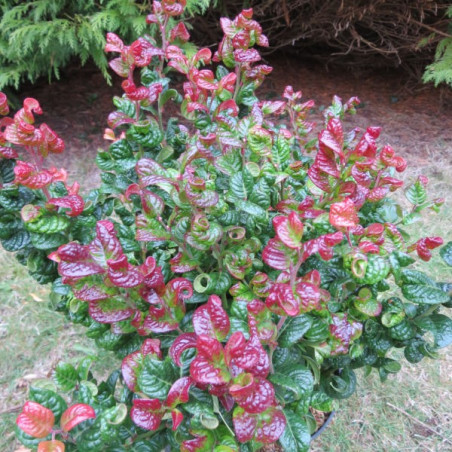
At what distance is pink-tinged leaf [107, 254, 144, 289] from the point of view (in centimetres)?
70

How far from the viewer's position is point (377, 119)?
3.48 m

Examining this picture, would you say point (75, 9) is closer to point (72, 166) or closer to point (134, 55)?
point (72, 166)

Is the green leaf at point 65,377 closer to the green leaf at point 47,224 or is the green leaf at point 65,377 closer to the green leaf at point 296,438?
the green leaf at point 47,224

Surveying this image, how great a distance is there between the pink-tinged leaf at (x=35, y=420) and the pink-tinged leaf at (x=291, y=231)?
0.43 metres

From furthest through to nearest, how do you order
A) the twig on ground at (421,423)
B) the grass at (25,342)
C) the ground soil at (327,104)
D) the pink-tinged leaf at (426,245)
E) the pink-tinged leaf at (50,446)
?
the ground soil at (327,104)
the grass at (25,342)
the twig on ground at (421,423)
the pink-tinged leaf at (426,245)
the pink-tinged leaf at (50,446)

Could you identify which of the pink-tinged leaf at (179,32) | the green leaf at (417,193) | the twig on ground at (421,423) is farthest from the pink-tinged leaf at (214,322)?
the twig on ground at (421,423)

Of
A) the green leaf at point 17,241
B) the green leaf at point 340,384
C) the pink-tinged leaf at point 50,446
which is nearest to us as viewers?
the pink-tinged leaf at point 50,446

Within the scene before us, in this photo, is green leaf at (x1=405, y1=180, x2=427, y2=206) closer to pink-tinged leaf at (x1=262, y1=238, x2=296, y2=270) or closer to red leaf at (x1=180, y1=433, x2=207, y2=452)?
pink-tinged leaf at (x1=262, y1=238, x2=296, y2=270)

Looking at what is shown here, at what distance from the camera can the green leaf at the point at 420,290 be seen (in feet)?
2.80

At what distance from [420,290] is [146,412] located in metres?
0.57

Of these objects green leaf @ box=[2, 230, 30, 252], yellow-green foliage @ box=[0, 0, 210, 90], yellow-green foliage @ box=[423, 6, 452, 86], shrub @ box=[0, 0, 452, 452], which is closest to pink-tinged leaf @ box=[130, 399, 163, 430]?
shrub @ box=[0, 0, 452, 452]

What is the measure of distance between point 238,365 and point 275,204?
0.45 meters

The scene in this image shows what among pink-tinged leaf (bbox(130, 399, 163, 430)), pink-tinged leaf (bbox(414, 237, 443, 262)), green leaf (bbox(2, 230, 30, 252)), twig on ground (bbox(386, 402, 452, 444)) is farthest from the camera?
twig on ground (bbox(386, 402, 452, 444))

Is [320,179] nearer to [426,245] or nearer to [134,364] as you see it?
[426,245]
